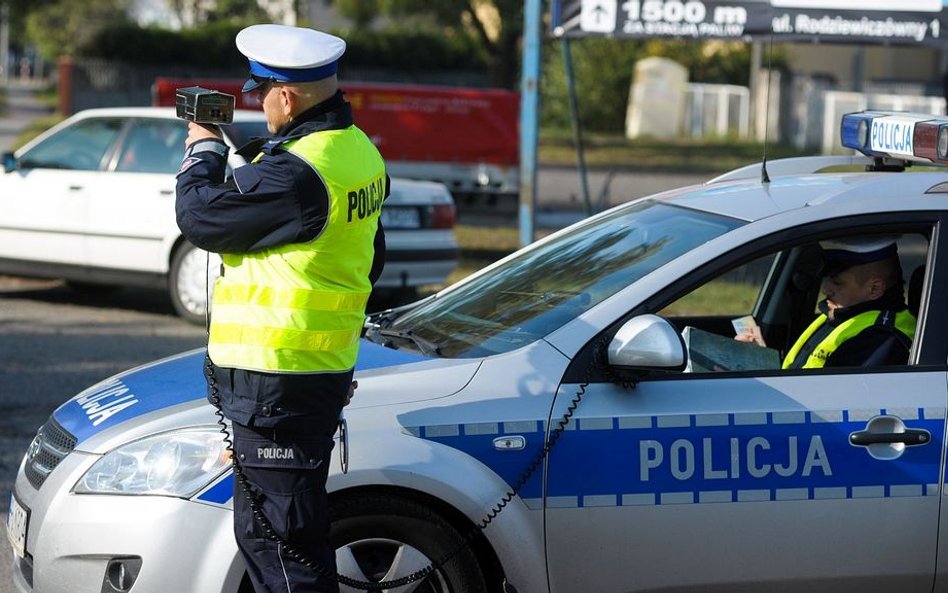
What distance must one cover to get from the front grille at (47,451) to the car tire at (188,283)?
18.3 ft

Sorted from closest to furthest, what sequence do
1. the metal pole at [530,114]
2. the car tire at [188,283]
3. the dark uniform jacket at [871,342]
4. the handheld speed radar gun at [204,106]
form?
the handheld speed radar gun at [204,106] → the dark uniform jacket at [871,342] → the car tire at [188,283] → the metal pole at [530,114]

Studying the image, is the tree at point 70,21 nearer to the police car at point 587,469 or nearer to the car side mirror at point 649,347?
the police car at point 587,469

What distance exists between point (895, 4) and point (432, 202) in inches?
191

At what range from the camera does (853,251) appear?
4332 mm

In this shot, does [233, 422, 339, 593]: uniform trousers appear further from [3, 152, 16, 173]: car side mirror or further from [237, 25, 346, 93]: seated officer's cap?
[3, 152, 16, 173]: car side mirror

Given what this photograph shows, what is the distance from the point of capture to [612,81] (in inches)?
1521

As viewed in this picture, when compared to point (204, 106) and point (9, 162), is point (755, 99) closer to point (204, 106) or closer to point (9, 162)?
point (9, 162)

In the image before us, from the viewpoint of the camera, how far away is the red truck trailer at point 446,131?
1608cm

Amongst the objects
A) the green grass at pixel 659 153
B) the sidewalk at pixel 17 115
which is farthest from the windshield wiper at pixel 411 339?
the green grass at pixel 659 153

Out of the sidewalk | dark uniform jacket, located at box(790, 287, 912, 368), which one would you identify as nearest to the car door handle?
dark uniform jacket, located at box(790, 287, 912, 368)

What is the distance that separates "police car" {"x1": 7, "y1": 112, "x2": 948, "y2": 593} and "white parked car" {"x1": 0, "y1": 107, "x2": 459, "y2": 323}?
5892 mm

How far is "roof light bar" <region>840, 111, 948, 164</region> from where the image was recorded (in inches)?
167

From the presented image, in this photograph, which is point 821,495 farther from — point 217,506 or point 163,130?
point 163,130

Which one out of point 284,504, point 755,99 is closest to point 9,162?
point 284,504
